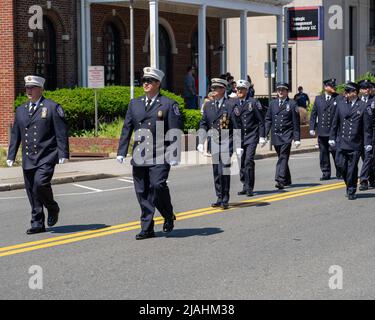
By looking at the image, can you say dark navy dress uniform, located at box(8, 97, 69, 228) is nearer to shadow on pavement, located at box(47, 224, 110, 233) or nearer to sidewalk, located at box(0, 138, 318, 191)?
shadow on pavement, located at box(47, 224, 110, 233)

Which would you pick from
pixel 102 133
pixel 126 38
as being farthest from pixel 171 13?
pixel 102 133

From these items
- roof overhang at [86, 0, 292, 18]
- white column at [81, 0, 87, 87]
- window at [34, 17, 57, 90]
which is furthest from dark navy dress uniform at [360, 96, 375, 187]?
white column at [81, 0, 87, 87]

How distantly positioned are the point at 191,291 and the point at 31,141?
403 cm

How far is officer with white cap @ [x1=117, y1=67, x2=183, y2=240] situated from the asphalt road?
1.63ft

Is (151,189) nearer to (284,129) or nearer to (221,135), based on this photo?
(221,135)

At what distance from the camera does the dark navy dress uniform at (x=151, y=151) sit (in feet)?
32.9

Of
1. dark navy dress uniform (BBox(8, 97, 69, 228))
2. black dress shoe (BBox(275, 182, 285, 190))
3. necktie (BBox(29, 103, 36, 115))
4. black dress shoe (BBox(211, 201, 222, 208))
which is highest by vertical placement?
necktie (BBox(29, 103, 36, 115))

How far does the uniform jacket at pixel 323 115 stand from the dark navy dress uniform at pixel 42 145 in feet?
25.4

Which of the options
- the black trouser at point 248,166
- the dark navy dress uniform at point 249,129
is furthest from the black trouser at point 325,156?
the black trouser at point 248,166

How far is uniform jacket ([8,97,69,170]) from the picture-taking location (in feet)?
34.7

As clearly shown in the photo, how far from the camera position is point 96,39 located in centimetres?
2859

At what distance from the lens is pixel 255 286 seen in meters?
7.60

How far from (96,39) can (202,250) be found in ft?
66.0

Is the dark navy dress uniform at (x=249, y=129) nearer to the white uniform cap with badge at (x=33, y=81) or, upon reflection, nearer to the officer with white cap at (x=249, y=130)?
the officer with white cap at (x=249, y=130)
